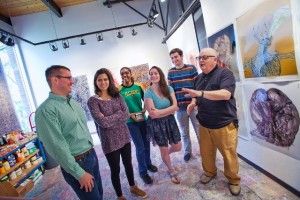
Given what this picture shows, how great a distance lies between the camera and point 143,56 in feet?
22.6

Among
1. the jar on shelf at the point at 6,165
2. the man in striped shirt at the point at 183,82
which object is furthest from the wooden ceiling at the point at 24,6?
the man in striped shirt at the point at 183,82

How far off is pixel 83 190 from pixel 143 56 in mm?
5836

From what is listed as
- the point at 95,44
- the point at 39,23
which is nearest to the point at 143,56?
the point at 95,44

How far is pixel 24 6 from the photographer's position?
6.02 meters

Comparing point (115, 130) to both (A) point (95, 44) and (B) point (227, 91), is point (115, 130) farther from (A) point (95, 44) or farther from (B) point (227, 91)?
(A) point (95, 44)

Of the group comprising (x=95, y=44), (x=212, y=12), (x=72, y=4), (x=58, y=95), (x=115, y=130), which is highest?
(x=72, y=4)

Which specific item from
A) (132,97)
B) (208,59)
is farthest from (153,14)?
(208,59)

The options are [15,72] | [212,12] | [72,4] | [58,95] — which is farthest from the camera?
[72,4]

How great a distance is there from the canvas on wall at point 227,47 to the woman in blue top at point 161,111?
0.88 metres

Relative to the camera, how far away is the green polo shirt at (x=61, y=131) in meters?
1.33

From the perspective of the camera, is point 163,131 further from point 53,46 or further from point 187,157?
point 53,46

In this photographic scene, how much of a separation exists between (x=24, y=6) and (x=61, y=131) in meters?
6.42

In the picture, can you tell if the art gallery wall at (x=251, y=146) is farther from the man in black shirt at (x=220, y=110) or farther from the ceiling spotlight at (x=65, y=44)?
the ceiling spotlight at (x=65, y=44)

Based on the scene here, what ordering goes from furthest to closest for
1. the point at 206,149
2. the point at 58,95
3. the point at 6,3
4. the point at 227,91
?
the point at 6,3 → the point at 206,149 → the point at 227,91 → the point at 58,95
